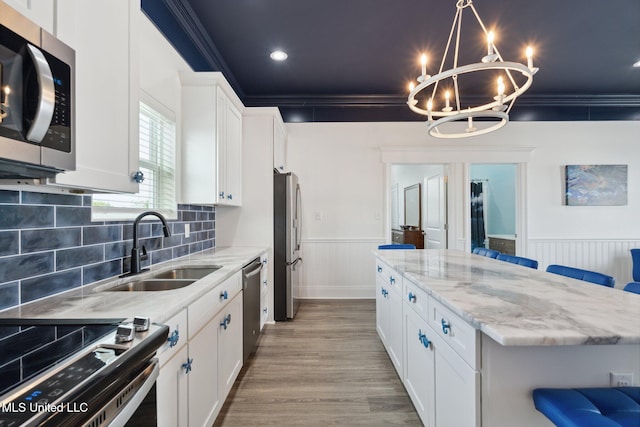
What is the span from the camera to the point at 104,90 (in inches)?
43.2

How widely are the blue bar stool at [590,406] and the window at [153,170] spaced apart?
209 centimetres

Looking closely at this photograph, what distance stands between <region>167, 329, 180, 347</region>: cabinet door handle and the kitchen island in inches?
43.9

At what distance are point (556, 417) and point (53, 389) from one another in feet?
4.17

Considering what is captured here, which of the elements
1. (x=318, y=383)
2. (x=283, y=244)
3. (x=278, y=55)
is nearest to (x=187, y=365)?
(x=318, y=383)

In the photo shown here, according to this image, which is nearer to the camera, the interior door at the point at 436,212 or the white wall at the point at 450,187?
the white wall at the point at 450,187

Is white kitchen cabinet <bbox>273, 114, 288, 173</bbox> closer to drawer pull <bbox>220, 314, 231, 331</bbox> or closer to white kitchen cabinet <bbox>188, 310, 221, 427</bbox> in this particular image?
drawer pull <bbox>220, 314, 231, 331</bbox>

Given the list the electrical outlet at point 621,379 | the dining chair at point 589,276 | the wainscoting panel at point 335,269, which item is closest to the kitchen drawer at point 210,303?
the electrical outlet at point 621,379

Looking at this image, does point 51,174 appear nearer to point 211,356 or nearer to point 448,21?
point 211,356

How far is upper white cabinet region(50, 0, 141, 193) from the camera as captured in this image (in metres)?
0.98

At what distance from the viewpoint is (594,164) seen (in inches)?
171

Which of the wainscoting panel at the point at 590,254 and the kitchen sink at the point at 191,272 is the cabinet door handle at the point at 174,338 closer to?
the kitchen sink at the point at 191,272

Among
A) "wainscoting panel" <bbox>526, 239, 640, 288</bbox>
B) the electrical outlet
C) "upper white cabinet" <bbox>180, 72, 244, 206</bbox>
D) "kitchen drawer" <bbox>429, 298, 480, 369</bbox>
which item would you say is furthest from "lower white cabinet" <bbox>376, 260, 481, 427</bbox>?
"wainscoting panel" <bbox>526, 239, 640, 288</bbox>

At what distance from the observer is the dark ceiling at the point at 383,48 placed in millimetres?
2471

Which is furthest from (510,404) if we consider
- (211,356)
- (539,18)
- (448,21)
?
(539,18)
